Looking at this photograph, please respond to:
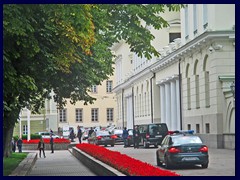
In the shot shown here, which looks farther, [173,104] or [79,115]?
[79,115]

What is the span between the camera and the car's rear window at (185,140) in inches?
616

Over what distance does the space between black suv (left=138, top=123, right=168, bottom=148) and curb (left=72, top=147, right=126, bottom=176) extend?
1.07 metres

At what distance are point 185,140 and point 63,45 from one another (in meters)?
4.35

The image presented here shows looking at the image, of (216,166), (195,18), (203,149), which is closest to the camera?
(216,166)

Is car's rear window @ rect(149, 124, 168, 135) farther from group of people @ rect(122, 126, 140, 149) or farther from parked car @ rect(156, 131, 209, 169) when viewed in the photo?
group of people @ rect(122, 126, 140, 149)

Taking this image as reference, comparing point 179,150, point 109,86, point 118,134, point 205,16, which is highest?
point 205,16

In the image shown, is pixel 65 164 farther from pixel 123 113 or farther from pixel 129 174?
pixel 129 174

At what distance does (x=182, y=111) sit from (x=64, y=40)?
167 inches

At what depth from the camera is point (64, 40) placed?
18.0m

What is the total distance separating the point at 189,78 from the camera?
1522 centimetres

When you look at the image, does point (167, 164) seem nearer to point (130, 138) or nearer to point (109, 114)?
point (130, 138)

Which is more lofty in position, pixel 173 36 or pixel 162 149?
pixel 173 36

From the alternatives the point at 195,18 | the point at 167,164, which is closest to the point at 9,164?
the point at 167,164
